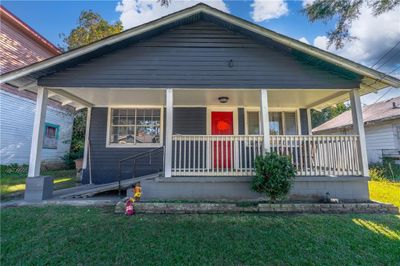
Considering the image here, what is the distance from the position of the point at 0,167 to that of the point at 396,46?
1755 centimetres

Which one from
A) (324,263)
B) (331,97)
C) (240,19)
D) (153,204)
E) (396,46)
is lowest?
(324,263)

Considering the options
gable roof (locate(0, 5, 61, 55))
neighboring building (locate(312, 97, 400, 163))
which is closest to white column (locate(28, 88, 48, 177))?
gable roof (locate(0, 5, 61, 55))

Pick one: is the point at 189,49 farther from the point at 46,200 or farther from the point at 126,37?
the point at 46,200

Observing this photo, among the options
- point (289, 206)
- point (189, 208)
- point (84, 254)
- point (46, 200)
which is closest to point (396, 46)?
point (289, 206)

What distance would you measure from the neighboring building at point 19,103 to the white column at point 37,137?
20.4 ft

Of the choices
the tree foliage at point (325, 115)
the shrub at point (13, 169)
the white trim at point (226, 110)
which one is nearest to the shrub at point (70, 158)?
the shrub at point (13, 169)

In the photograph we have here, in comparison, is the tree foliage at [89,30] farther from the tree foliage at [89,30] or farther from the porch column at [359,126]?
the porch column at [359,126]

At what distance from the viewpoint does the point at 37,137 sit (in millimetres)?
5527

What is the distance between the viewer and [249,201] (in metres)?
5.16

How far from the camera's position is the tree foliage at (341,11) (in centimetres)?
476

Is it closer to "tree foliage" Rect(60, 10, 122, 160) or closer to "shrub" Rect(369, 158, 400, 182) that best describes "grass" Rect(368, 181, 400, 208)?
"shrub" Rect(369, 158, 400, 182)

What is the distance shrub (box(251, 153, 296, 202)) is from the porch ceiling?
223 cm

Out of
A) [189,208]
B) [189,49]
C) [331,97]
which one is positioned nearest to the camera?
[189,208]

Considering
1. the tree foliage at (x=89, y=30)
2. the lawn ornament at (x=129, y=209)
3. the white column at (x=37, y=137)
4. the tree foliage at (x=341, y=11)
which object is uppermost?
the tree foliage at (x=89, y=30)
